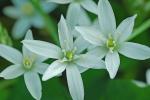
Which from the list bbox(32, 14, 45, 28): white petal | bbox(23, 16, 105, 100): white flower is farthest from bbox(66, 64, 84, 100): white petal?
bbox(32, 14, 45, 28): white petal

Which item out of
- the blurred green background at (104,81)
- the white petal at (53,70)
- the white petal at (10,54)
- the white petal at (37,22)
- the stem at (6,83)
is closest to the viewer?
the white petal at (53,70)

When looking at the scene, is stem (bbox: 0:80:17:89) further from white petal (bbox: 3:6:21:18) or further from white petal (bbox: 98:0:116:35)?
white petal (bbox: 98:0:116:35)

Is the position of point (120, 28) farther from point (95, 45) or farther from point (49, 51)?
point (49, 51)

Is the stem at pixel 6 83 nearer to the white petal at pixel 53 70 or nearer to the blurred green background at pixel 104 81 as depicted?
the blurred green background at pixel 104 81

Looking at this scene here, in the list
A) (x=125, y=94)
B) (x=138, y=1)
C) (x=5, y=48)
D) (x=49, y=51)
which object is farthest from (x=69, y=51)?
(x=138, y=1)

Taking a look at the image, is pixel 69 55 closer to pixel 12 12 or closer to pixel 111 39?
pixel 111 39

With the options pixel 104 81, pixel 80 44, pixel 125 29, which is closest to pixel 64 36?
pixel 80 44

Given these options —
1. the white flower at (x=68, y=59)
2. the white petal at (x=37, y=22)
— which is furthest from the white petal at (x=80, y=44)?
the white petal at (x=37, y=22)

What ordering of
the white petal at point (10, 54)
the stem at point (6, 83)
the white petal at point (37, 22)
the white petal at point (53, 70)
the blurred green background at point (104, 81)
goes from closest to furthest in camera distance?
the white petal at point (53, 70) → the white petal at point (10, 54) → the blurred green background at point (104, 81) → the stem at point (6, 83) → the white petal at point (37, 22)
